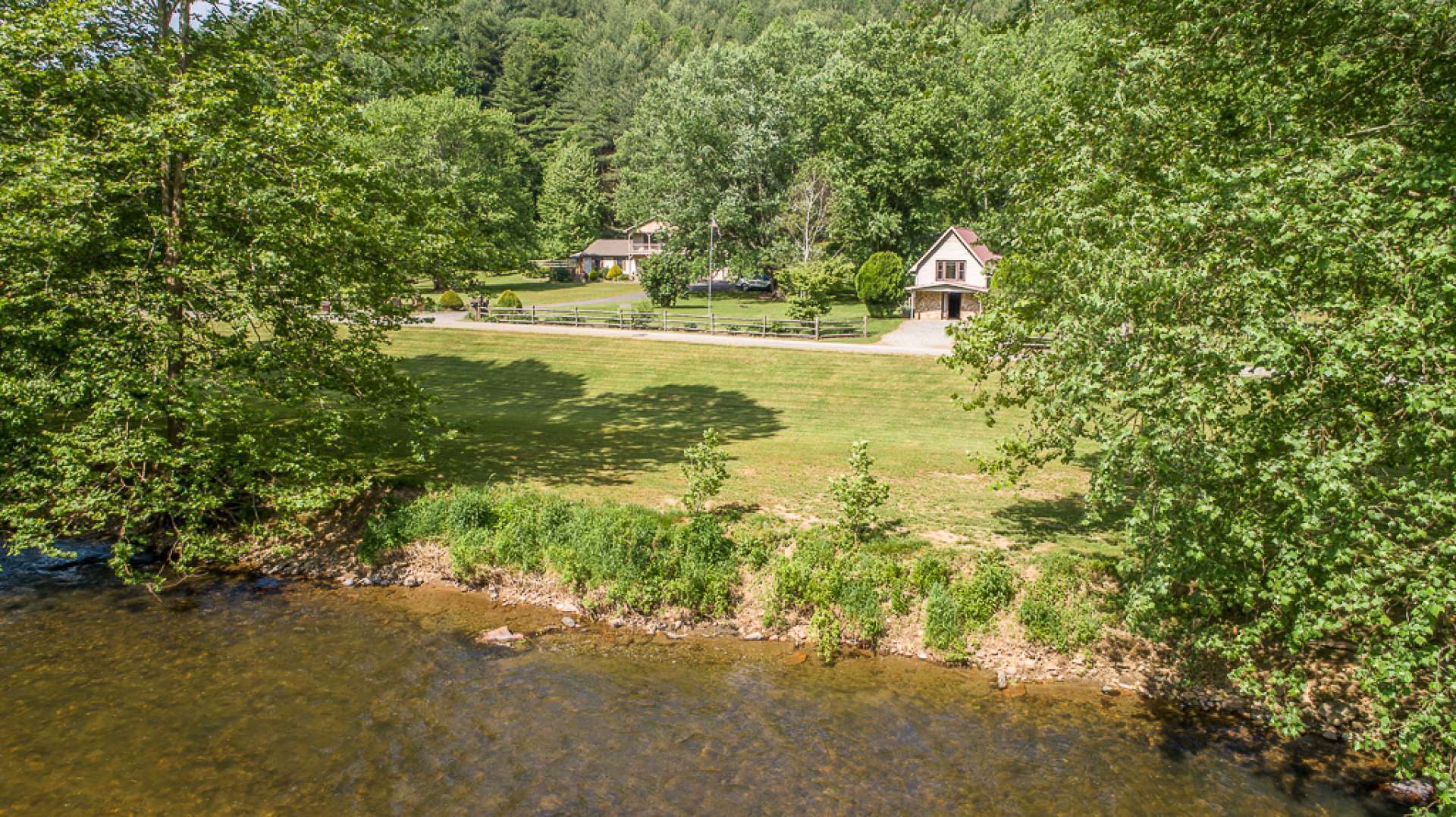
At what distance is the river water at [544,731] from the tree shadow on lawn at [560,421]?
19.5ft

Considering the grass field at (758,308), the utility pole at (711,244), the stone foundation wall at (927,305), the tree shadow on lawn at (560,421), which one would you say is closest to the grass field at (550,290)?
the grass field at (758,308)

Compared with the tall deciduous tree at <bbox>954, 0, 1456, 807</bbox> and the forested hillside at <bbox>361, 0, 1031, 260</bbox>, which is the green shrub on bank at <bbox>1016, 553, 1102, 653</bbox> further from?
the forested hillside at <bbox>361, 0, 1031, 260</bbox>

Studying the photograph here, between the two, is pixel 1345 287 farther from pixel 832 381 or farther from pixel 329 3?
pixel 832 381

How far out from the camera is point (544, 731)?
1224 centimetres

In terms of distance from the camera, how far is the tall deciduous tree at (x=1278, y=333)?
8750 mm

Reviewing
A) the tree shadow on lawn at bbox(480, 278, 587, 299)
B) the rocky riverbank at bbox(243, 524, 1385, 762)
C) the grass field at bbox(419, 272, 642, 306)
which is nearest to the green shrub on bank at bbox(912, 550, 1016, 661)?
the rocky riverbank at bbox(243, 524, 1385, 762)

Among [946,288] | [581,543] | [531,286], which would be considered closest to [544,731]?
[581,543]

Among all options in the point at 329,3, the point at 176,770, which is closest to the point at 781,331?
the point at 329,3

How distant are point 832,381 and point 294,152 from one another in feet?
70.6

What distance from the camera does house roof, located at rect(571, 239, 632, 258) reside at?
3465 inches

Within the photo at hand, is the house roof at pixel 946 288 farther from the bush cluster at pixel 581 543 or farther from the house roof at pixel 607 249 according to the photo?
the house roof at pixel 607 249

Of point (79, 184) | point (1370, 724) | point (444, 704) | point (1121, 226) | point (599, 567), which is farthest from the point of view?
point (599, 567)

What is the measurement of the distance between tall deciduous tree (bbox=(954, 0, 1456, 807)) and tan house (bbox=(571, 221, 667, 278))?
75.4m

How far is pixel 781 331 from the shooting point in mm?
42625
